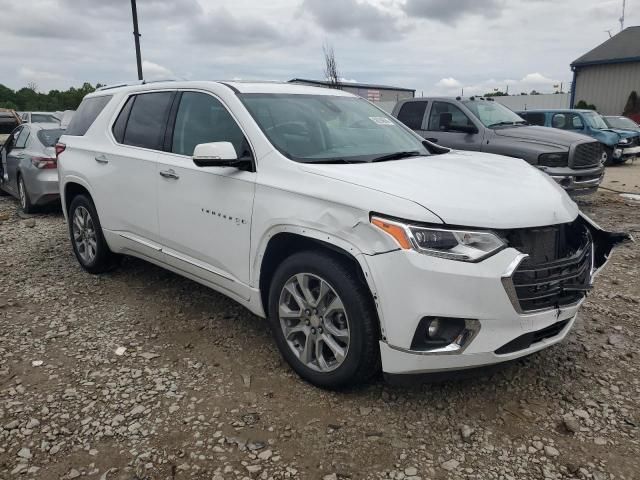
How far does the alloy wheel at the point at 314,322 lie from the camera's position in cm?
285

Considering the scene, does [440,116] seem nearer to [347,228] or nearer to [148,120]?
[148,120]

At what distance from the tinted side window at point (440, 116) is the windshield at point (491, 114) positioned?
0.61ft

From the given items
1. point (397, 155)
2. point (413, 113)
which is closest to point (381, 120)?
point (397, 155)

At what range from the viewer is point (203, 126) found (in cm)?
375

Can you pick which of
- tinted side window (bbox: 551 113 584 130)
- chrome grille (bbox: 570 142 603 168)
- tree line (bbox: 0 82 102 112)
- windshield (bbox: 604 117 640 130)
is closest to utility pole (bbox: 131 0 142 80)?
chrome grille (bbox: 570 142 603 168)

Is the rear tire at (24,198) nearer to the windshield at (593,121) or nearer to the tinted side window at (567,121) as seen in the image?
the tinted side window at (567,121)

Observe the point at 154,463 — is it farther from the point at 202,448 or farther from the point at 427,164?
the point at 427,164

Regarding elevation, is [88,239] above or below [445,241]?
below

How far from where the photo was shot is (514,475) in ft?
7.82

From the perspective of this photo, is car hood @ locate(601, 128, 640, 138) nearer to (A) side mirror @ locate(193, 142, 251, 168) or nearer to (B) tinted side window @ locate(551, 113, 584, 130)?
(B) tinted side window @ locate(551, 113, 584, 130)

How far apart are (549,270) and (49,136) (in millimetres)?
8291

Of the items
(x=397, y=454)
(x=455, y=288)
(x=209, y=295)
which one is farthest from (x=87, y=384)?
(x=455, y=288)

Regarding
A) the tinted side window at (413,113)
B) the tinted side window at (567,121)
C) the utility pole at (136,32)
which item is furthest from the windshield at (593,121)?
the utility pole at (136,32)

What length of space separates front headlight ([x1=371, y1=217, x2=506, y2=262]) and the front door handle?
189cm
